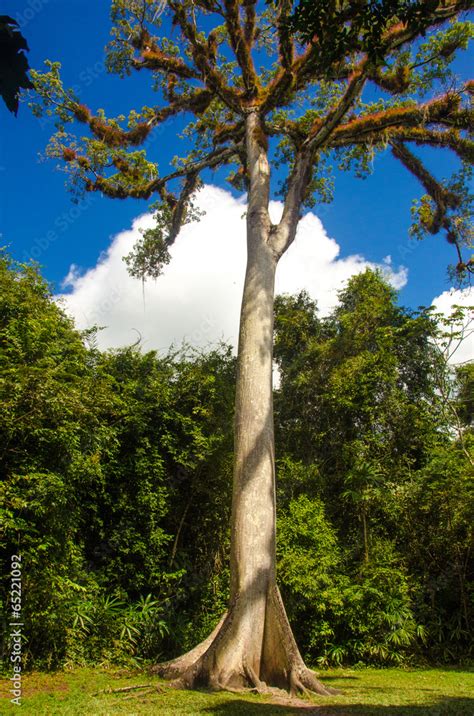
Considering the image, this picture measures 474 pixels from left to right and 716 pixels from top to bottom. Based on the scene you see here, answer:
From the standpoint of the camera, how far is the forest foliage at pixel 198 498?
21.0 ft

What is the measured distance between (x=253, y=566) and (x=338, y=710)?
162 cm

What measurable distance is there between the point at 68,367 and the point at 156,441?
103 inches

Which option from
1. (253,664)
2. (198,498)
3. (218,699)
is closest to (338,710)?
(218,699)

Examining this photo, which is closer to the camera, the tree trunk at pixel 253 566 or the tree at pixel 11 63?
the tree at pixel 11 63

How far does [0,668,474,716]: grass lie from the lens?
3.82 metres

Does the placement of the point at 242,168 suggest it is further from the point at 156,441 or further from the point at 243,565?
the point at 243,565

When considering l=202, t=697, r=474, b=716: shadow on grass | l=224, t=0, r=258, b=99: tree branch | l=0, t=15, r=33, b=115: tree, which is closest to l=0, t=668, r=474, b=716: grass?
l=202, t=697, r=474, b=716: shadow on grass

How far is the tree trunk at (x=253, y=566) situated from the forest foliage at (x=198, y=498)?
Result: 91.5 inches

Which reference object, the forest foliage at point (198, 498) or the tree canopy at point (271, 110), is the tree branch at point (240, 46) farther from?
the forest foliage at point (198, 498)

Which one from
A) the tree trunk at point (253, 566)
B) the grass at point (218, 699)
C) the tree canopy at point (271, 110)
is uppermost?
the tree canopy at point (271, 110)

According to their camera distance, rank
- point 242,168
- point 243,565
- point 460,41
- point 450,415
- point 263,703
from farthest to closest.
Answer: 1. point 242,168
2. point 450,415
3. point 460,41
4. point 243,565
5. point 263,703

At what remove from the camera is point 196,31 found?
905cm

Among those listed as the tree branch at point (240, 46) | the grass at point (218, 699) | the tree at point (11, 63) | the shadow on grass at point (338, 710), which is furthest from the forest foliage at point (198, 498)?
the tree branch at point (240, 46)

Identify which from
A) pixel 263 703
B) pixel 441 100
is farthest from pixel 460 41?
pixel 263 703
